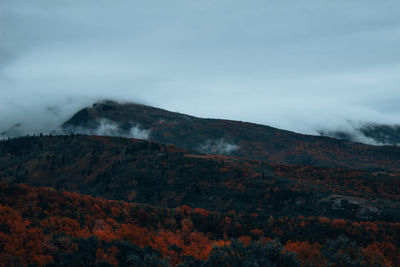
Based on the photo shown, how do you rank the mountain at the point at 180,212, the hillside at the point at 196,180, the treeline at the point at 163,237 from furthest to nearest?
the hillside at the point at 196,180 → the mountain at the point at 180,212 → the treeline at the point at 163,237

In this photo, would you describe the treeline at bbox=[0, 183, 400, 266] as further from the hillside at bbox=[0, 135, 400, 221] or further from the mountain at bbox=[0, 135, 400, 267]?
the hillside at bbox=[0, 135, 400, 221]

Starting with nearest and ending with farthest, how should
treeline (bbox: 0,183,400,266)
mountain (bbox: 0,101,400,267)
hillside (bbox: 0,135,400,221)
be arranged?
treeline (bbox: 0,183,400,266), mountain (bbox: 0,101,400,267), hillside (bbox: 0,135,400,221)

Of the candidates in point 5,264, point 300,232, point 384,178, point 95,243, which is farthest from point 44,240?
point 384,178

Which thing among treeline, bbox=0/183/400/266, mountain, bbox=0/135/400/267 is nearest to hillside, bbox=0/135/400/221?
mountain, bbox=0/135/400/267

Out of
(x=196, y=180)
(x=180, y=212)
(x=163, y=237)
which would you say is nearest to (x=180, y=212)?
(x=180, y=212)

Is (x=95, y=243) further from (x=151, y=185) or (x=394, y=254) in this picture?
(x=151, y=185)

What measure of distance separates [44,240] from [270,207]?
7963 centimetres

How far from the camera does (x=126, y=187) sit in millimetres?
141000

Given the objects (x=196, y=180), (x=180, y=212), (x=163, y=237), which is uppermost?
(x=196, y=180)

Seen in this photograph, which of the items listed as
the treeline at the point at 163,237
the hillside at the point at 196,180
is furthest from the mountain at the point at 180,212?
the hillside at the point at 196,180

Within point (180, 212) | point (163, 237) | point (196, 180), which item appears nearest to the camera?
point (163, 237)

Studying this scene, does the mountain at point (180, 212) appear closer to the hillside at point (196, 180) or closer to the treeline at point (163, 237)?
the treeline at point (163, 237)

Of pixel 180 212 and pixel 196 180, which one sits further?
pixel 196 180

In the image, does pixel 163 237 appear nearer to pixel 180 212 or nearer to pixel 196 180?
pixel 180 212
